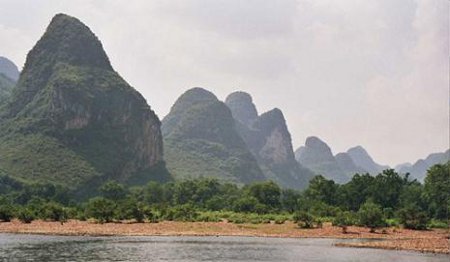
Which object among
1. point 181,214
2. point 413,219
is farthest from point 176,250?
point 413,219

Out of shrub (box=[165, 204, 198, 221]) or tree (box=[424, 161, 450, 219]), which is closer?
shrub (box=[165, 204, 198, 221])

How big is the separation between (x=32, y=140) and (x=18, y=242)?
10939 cm

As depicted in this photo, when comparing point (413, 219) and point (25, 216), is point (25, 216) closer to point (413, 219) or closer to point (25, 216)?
point (25, 216)

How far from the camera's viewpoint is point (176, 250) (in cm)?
4344

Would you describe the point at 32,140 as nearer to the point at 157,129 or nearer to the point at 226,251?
the point at 157,129

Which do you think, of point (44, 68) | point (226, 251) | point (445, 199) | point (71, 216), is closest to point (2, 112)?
point (44, 68)

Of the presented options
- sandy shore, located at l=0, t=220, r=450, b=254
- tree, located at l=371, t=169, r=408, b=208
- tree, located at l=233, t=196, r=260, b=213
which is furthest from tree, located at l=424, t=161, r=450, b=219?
tree, located at l=233, t=196, r=260, b=213

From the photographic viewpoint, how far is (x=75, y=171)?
143750 millimetres

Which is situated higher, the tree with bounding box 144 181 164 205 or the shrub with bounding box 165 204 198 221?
the tree with bounding box 144 181 164 205

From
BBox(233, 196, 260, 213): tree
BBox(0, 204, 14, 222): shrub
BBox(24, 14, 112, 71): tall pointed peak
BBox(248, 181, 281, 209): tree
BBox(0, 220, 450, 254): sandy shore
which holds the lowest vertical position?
BBox(0, 220, 450, 254): sandy shore

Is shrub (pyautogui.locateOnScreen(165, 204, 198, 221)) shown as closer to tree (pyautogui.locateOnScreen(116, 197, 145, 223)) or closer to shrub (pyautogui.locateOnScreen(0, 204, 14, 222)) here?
tree (pyautogui.locateOnScreen(116, 197, 145, 223))

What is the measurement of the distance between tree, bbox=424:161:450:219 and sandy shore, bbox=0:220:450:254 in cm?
2002

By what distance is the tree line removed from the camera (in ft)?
243

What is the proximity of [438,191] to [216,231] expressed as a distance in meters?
43.9
